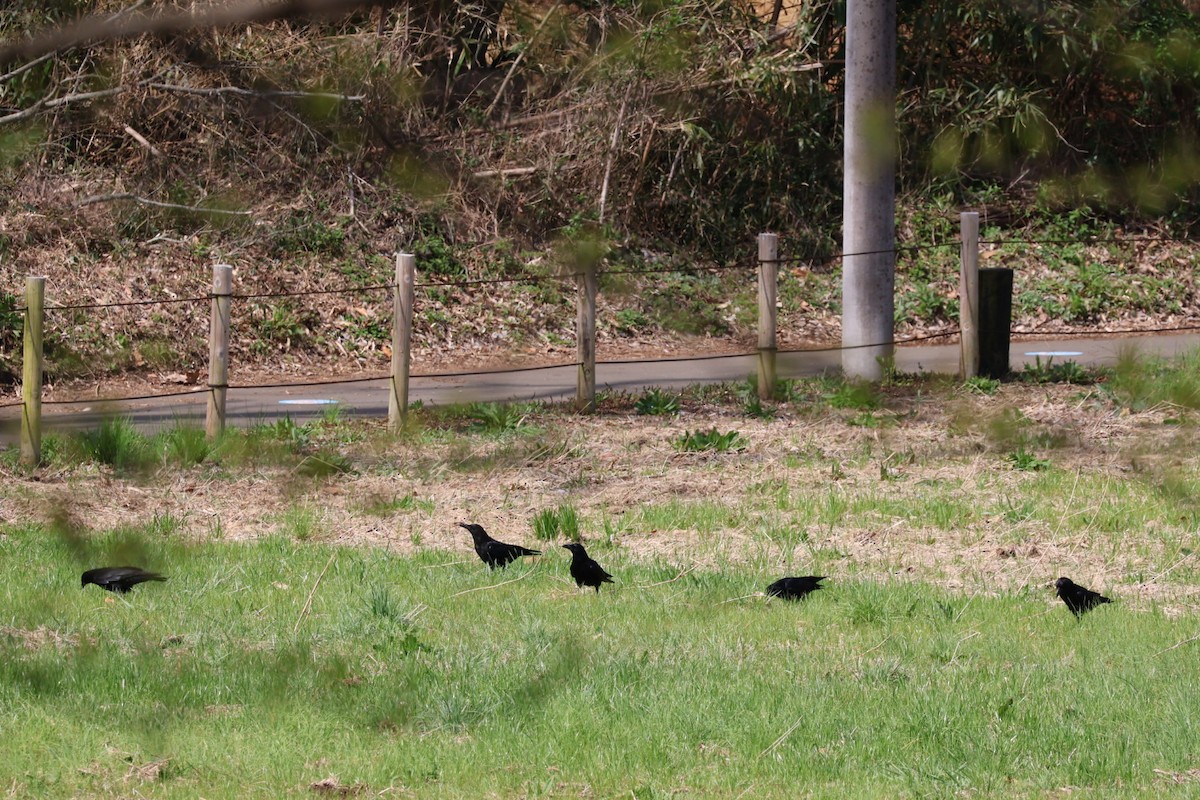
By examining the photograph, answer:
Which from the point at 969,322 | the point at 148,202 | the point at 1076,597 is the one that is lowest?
the point at 1076,597

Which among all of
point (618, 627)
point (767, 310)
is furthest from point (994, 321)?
point (618, 627)

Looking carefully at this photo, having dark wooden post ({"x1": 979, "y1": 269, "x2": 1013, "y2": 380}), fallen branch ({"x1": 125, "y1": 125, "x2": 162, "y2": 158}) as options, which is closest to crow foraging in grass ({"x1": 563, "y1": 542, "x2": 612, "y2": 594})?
fallen branch ({"x1": 125, "y1": 125, "x2": 162, "y2": 158})

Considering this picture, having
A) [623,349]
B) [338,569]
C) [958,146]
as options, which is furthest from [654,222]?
[623,349]

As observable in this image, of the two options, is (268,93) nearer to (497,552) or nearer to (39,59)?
(39,59)

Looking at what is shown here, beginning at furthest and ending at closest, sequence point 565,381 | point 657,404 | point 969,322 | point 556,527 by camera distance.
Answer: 1. point 565,381
2. point 969,322
3. point 657,404
4. point 556,527

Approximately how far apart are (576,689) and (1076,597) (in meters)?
2.26

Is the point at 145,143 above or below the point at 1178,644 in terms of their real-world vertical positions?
above

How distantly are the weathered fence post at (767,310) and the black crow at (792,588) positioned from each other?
4318mm

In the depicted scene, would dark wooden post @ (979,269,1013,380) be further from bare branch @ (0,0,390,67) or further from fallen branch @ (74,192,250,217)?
bare branch @ (0,0,390,67)

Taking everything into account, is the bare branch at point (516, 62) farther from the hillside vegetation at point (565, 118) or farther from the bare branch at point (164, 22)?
the bare branch at point (164, 22)

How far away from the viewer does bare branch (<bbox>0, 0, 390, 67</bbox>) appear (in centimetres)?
125

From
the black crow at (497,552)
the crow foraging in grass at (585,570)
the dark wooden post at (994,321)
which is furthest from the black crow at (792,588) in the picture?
the dark wooden post at (994,321)

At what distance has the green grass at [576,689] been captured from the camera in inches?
173

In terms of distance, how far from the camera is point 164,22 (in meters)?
1.32
